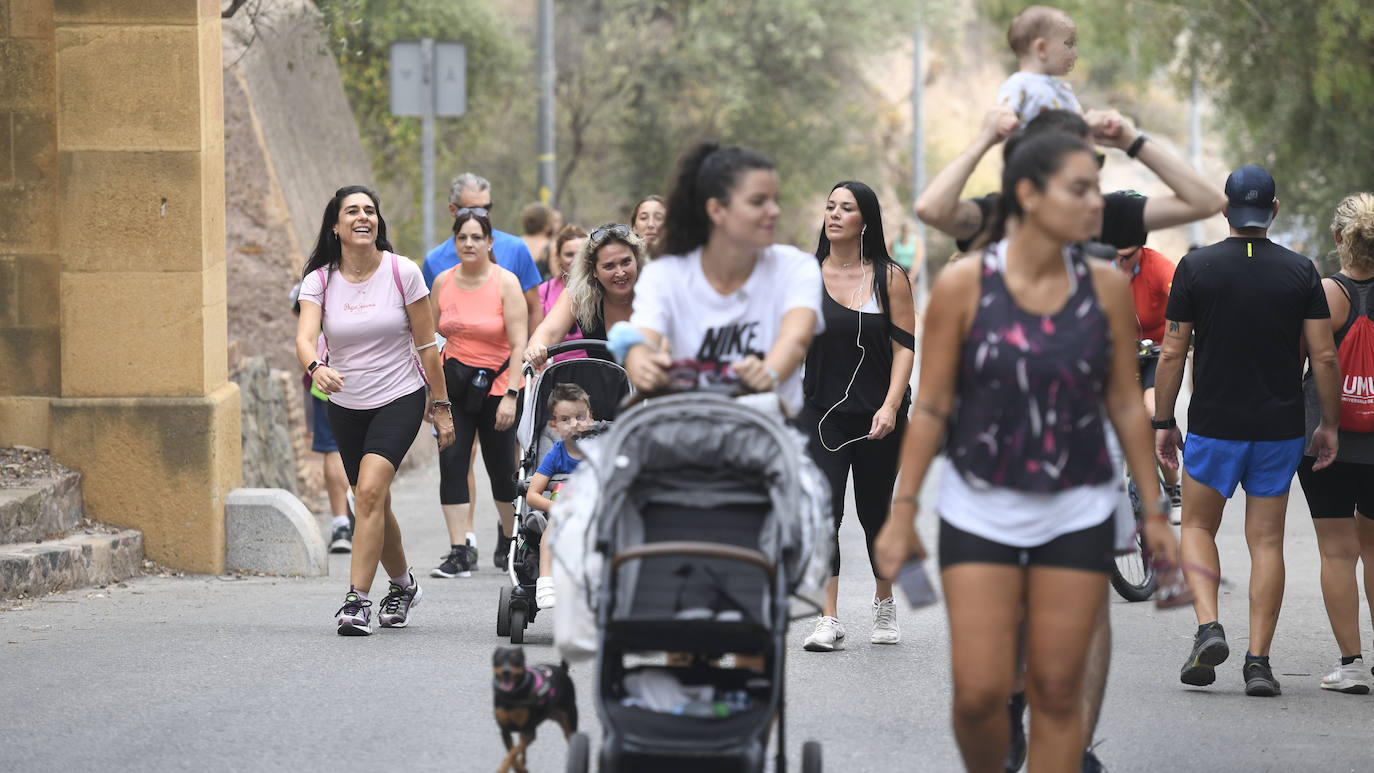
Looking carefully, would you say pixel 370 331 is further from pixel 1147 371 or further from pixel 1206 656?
pixel 1147 371

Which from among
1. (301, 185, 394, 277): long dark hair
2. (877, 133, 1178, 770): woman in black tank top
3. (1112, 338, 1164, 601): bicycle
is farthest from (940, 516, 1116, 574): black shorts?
(1112, 338, 1164, 601): bicycle

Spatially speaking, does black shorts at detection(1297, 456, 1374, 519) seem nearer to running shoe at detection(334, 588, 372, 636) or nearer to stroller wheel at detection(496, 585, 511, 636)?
stroller wheel at detection(496, 585, 511, 636)

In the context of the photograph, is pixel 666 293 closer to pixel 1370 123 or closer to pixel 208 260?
pixel 208 260

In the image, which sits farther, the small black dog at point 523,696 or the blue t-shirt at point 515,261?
the blue t-shirt at point 515,261

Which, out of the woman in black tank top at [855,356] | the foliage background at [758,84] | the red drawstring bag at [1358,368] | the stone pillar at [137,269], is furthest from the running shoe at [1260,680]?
the foliage background at [758,84]

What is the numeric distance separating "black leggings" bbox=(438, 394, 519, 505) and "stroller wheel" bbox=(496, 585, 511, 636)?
226 cm

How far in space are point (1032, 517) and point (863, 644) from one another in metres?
3.81

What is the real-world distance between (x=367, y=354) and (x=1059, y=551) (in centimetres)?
464

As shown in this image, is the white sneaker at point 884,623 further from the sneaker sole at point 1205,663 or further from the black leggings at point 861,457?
the sneaker sole at point 1205,663

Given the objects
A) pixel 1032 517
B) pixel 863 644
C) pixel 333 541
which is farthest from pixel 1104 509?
pixel 333 541

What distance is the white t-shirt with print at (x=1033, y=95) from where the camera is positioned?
215 inches

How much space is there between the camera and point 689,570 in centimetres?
480

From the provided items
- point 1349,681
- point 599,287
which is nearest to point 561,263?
point 599,287

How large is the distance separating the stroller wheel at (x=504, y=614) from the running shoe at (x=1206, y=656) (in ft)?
9.71
